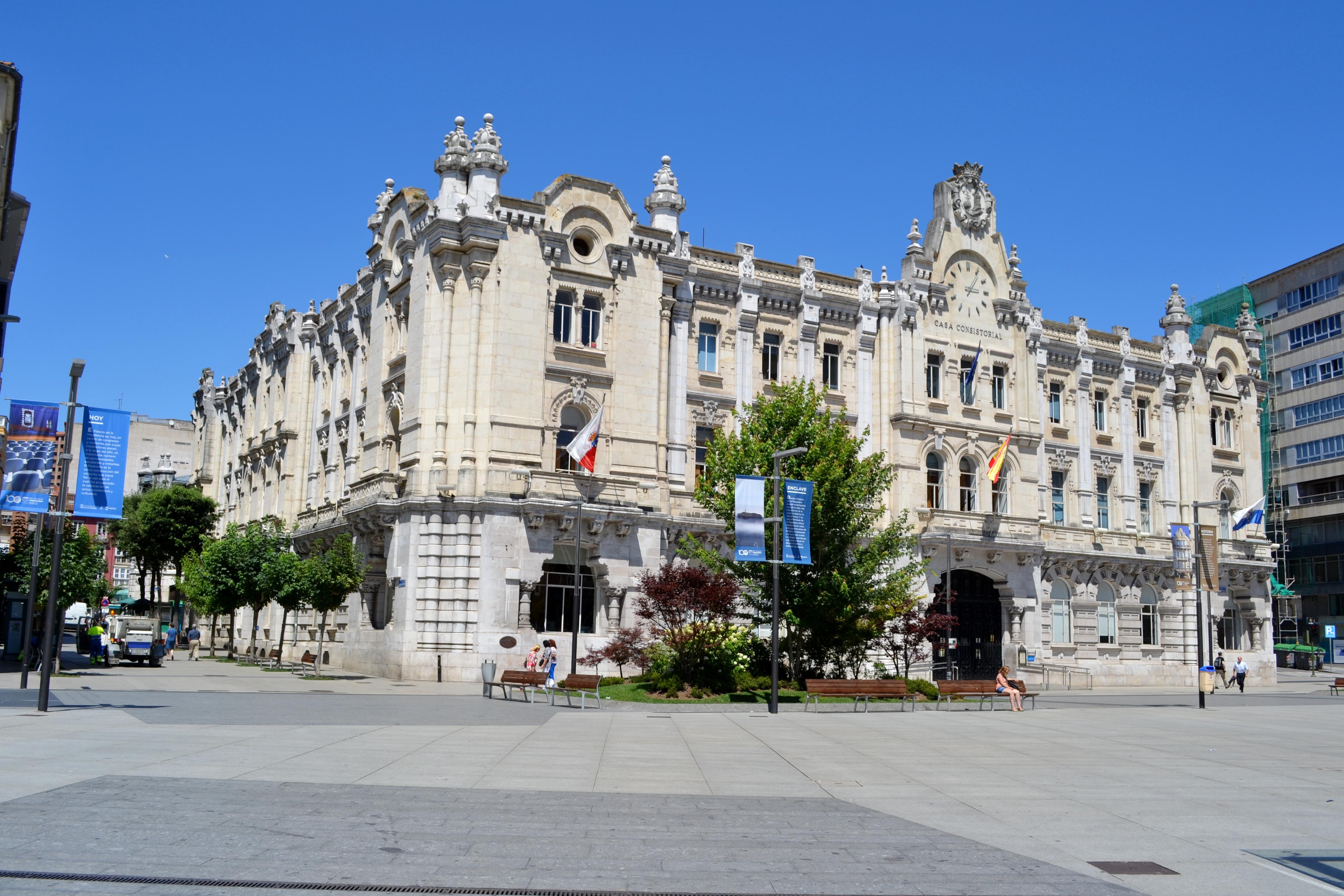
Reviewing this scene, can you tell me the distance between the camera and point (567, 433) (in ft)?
151

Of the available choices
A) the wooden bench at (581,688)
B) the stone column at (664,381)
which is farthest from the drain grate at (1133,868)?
the stone column at (664,381)

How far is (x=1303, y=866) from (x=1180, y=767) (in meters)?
8.31

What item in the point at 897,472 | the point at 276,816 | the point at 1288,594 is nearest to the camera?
the point at 276,816

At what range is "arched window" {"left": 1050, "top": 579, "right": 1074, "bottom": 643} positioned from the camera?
57.0m

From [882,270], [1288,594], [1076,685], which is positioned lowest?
[1076,685]

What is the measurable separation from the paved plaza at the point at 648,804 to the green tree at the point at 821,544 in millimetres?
11788

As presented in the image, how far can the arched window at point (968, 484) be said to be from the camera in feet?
181

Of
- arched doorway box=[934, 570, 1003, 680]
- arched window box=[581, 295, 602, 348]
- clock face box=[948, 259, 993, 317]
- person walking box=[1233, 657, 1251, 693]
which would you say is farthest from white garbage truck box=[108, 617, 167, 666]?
person walking box=[1233, 657, 1251, 693]

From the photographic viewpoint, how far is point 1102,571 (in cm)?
5909

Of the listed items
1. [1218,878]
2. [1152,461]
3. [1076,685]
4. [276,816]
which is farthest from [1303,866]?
[1152,461]

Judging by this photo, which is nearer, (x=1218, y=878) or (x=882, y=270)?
(x=1218, y=878)

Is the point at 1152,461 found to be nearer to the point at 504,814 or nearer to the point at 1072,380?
the point at 1072,380

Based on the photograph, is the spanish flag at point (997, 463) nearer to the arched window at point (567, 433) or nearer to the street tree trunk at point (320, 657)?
the arched window at point (567, 433)

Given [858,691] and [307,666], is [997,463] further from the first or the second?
[307,666]
